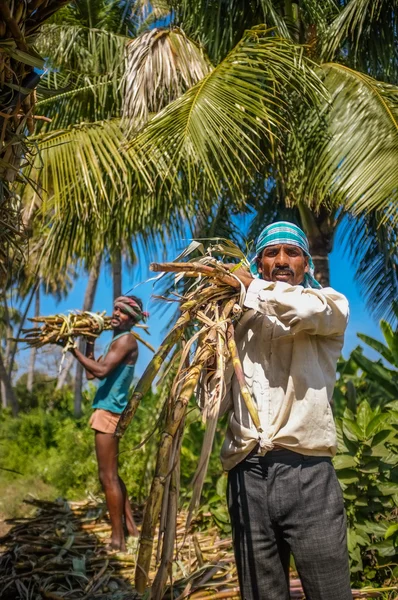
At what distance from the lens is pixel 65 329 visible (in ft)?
16.1

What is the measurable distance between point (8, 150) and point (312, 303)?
1.07 meters

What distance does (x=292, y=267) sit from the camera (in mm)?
2459

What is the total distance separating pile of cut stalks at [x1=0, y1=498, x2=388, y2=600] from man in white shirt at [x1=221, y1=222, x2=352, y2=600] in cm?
88

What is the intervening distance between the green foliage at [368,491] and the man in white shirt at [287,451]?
1677 mm

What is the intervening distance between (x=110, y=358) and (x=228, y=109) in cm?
190

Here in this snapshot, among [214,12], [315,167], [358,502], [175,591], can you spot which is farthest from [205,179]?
[175,591]

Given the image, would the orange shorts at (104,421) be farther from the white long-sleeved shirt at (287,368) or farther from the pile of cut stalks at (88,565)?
the white long-sleeved shirt at (287,368)

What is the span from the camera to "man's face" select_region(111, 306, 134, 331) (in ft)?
16.4

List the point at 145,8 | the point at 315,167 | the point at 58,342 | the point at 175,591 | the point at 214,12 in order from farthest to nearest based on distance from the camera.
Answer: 1. the point at 145,8
2. the point at 214,12
3. the point at 315,167
4. the point at 58,342
5. the point at 175,591

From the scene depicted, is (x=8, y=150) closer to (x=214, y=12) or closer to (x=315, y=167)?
(x=315, y=167)

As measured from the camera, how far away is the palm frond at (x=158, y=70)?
5.57 m

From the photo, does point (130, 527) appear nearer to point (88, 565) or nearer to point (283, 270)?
point (88, 565)

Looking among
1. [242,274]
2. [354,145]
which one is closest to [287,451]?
[242,274]

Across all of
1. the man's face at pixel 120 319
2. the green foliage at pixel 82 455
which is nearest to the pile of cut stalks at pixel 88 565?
the green foliage at pixel 82 455
